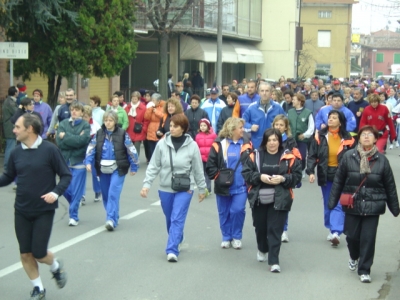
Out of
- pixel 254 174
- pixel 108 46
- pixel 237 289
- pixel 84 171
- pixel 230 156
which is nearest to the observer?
pixel 237 289

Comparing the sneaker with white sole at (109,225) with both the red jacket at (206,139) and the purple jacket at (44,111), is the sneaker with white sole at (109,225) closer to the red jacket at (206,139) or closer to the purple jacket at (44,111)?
the red jacket at (206,139)

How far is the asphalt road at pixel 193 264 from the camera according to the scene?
7.39m

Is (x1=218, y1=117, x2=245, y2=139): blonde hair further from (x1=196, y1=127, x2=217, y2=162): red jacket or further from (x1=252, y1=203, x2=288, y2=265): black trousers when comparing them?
(x1=196, y1=127, x2=217, y2=162): red jacket

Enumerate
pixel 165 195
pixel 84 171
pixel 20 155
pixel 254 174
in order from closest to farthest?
1. pixel 20 155
2. pixel 254 174
3. pixel 165 195
4. pixel 84 171

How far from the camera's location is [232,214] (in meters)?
9.27

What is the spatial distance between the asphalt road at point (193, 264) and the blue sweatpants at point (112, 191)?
252 millimetres

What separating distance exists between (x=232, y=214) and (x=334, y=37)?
7024 cm

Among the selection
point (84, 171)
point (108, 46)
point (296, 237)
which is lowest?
point (296, 237)

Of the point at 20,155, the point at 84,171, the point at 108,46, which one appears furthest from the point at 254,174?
the point at 108,46

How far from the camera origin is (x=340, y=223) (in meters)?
9.57

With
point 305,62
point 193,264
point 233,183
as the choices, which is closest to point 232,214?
point 233,183

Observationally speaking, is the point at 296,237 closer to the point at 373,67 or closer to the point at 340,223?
the point at 340,223

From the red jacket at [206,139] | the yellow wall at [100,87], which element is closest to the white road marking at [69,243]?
the red jacket at [206,139]

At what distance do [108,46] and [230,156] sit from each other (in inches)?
469
